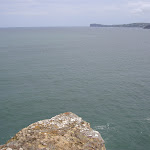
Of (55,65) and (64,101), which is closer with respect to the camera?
(64,101)

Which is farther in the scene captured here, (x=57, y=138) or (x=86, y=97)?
(x=86, y=97)

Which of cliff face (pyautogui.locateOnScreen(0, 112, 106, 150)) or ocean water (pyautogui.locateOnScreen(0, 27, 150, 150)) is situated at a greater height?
cliff face (pyautogui.locateOnScreen(0, 112, 106, 150))

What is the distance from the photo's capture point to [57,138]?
1280 cm

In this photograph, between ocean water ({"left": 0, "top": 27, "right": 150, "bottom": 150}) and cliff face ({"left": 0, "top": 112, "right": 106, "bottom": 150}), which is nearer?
cliff face ({"left": 0, "top": 112, "right": 106, "bottom": 150})

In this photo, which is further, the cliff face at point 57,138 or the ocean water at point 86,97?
the ocean water at point 86,97

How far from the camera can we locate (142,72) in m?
62.9

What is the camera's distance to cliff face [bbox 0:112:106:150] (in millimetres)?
12148

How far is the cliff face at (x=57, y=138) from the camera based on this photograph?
1215cm

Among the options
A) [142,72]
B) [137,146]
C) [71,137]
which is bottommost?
[137,146]

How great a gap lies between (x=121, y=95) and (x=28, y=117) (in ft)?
77.4

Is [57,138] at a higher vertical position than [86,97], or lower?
higher

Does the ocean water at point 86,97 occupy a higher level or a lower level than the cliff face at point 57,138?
lower

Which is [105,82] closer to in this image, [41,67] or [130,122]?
[130,122]

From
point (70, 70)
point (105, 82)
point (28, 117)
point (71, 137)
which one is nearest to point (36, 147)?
point (71, 137)
